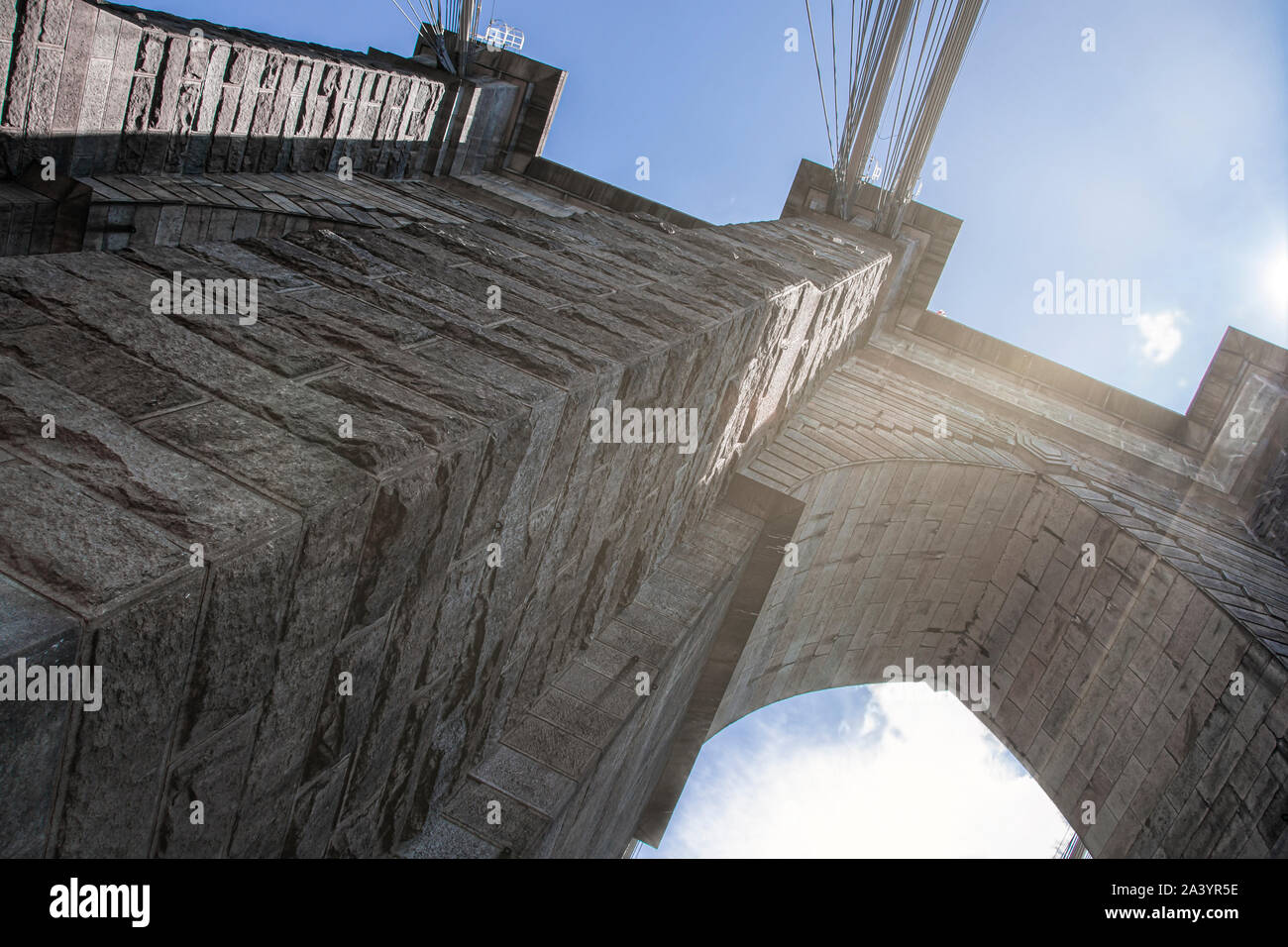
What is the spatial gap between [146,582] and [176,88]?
7606 mm

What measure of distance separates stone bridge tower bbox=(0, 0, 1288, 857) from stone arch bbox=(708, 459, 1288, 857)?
0.03m

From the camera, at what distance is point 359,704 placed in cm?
194

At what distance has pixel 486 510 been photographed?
6.81 ft

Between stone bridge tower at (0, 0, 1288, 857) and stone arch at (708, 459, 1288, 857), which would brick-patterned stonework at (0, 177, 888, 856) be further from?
stone arch at (708, 459, 1288, 857)

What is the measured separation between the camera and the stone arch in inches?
212

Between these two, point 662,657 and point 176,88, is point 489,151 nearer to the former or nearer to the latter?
point 176,88

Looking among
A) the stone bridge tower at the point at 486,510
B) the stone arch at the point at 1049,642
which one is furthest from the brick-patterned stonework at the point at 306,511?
the stone arch at the point at 1049,642

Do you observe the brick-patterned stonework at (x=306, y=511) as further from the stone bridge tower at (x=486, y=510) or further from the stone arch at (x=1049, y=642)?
the stone arch at (x=1049, y=642)

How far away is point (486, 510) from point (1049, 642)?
6.08 metres

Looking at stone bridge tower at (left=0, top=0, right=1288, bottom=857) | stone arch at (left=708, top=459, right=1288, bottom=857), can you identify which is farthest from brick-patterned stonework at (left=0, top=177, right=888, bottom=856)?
stone arch at (left=708, top=459, right=1288, bottom=857)

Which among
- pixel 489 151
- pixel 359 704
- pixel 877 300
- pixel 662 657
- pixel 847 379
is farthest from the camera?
pixel 489 151

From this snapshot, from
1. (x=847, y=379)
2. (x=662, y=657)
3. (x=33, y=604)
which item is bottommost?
(x=662, y=657)

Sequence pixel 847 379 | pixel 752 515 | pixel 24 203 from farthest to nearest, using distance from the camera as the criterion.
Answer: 1. pixel 847 379
2. pixel 24 203
3. pixel 752 515
